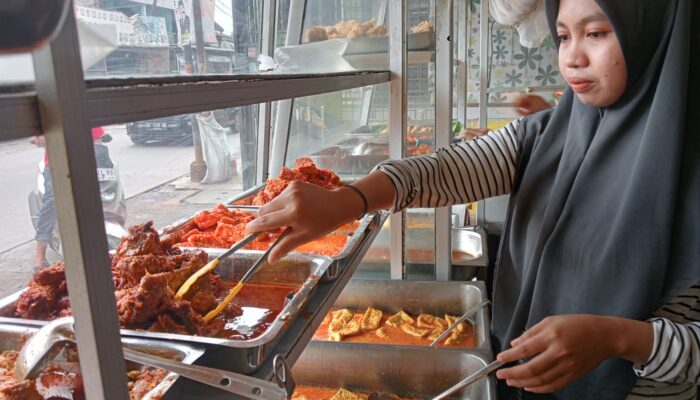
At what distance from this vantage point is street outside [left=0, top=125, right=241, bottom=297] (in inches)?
50.4

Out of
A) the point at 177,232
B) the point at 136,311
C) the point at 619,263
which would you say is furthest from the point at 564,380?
the point at 177,232

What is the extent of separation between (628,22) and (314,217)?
0.77 m

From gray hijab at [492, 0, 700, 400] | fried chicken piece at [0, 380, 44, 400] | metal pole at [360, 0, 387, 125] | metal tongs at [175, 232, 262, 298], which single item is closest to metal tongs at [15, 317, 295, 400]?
fried chicken piece at [0, 380, 44, 400]

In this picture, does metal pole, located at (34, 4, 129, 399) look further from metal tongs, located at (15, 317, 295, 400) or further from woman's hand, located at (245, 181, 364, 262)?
woman's hand, located at (245, 181, 364, 262)

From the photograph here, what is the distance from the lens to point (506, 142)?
153 cm

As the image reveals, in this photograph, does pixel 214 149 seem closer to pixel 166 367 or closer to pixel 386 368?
pixel 386 368

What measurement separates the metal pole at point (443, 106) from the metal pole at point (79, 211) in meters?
2.21

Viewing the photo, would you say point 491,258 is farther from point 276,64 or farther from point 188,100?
point 188,100

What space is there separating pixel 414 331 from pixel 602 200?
118 centimetres

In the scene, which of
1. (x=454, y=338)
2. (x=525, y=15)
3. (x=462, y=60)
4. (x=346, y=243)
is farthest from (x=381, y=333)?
(x=462, y=60)

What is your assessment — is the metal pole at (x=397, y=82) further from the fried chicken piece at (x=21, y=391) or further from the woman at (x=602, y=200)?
the fried chicken piece at (x=21, y=391)

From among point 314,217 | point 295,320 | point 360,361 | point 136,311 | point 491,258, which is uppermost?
point 314,217

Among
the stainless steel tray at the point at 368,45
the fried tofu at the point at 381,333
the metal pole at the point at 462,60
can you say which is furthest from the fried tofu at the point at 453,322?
the metal pole at the point at 462,60

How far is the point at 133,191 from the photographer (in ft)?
7.25
